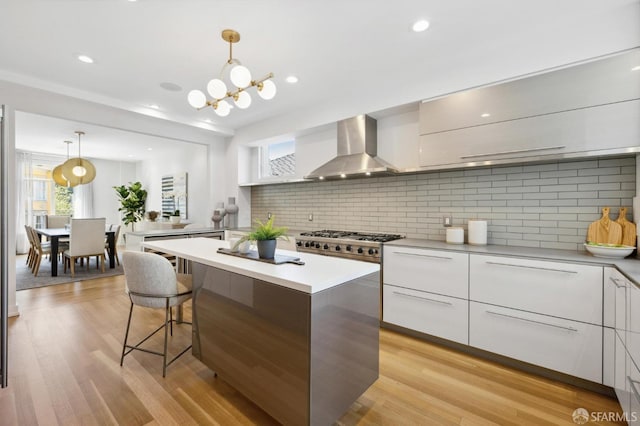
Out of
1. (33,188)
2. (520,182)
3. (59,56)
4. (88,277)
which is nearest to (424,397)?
(520,182)

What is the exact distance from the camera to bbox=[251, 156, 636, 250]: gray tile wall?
2234mm

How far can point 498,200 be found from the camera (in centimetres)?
268

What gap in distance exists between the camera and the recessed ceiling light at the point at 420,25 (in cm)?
215

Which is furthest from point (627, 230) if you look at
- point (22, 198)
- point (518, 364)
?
point (22, 198)

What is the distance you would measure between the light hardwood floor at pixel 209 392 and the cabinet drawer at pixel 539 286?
528mm

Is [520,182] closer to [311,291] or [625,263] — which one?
[625,263]

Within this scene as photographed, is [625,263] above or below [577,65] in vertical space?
below

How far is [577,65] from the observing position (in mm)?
2053

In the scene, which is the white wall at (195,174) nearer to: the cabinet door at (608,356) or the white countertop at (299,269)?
the white countertop at (299,269)

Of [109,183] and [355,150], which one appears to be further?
[109,183]

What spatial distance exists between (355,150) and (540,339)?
2412 millimetres

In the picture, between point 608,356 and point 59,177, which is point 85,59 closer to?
point 59,177

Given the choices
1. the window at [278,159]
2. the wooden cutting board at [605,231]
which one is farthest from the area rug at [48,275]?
the wooden cutting board at [605,231]

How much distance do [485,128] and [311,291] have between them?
2.16 m
